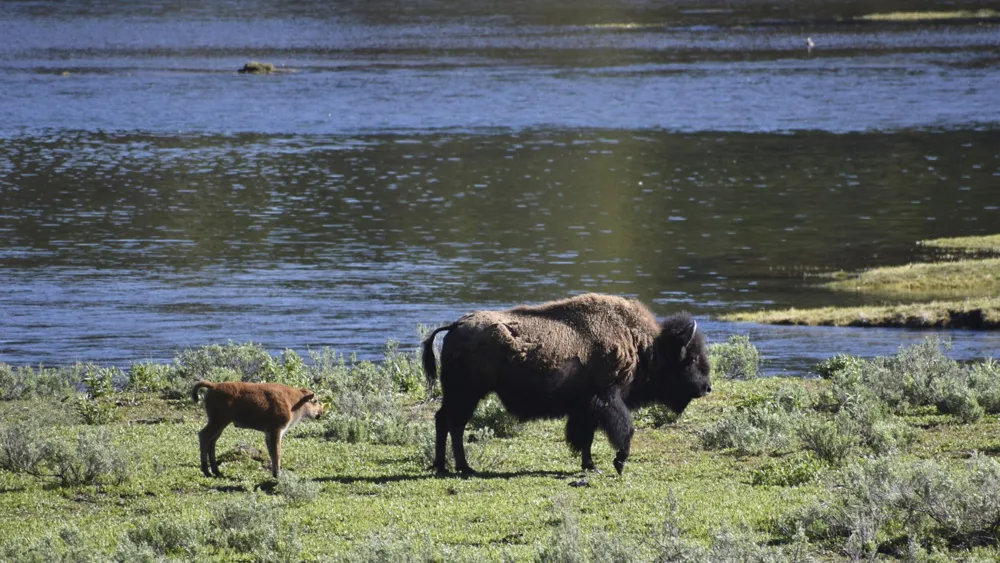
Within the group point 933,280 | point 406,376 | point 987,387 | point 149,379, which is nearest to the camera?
point 987,387

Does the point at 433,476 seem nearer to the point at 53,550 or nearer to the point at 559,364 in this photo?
the point at 559,364

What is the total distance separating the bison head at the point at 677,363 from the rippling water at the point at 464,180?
1072 cm

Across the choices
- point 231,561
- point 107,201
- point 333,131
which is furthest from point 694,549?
point 333,131

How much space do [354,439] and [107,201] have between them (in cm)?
4139

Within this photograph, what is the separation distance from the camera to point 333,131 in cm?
7269

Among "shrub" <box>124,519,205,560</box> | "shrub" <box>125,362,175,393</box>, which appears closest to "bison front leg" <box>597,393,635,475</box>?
"shrub" <box>124,519,205,560</box>

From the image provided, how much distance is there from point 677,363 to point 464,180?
45359mm

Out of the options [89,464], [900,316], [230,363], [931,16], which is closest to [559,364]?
[89,464]

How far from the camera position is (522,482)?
1188cm

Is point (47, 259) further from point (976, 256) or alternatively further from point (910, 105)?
point (910, 105)

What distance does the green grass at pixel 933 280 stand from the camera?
31.5m

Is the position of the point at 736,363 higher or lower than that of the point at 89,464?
lower

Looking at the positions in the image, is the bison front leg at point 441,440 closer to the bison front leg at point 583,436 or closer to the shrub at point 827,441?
the bison front leg at point 583,436

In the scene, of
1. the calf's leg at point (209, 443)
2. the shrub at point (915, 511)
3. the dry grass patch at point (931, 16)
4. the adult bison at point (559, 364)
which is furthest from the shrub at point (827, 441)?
the dry grass patch at point (931, 16)
